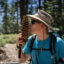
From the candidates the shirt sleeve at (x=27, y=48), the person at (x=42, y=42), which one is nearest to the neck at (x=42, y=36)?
the person at (x=42, y=42)

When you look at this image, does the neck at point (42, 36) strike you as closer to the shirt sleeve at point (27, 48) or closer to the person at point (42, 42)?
the person at point (42, 42)

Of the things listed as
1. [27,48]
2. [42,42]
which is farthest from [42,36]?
[27,48]

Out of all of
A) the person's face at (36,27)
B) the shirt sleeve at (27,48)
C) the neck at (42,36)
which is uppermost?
the person's face at (36,27)

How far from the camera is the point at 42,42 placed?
2.15 metres

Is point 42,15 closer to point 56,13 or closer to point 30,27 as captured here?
point 30,27

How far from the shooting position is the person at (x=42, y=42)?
2.05 metres

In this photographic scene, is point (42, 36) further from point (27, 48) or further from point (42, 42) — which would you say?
point (27, 48)

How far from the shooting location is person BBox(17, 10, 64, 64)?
2049mm

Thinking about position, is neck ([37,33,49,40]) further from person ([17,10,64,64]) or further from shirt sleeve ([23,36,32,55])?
shirt sleeve ([23,36,32,55])

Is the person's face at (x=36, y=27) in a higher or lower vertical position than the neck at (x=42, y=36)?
higher

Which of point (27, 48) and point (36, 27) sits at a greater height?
point (36, 27)

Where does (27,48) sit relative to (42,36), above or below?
below

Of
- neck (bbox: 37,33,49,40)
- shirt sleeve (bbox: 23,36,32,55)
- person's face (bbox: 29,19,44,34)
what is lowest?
shirt sleeve (bbox: 23,36,32,55)

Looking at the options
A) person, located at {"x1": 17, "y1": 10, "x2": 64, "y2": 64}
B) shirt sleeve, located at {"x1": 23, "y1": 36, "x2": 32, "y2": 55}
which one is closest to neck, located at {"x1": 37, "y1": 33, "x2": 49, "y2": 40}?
person, located at {"x1": 17, "y1": 10, "x2": 64, "y2": 64}
